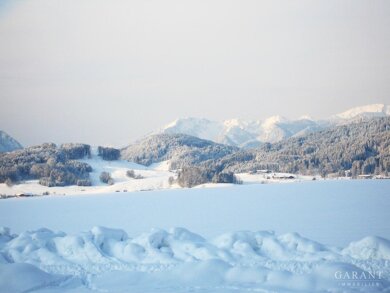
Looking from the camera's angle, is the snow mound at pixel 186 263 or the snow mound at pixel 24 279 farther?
the snow mound at pixel 24 279

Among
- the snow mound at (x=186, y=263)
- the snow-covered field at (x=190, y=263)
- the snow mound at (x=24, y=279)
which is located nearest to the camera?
the snow-covered field at (x=190, y=263)

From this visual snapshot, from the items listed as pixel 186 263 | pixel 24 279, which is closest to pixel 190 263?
pixel 186 263

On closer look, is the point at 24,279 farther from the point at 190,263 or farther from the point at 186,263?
the point at 190,263

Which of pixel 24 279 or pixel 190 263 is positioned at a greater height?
pixel 190 263

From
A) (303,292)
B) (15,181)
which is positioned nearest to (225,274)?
(303,292)

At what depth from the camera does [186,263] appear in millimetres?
16797

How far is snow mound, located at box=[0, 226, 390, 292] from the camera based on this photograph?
48.8 feet

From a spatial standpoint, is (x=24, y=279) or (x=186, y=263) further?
(x=186, y=263)

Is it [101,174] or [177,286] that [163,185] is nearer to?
[101,174]

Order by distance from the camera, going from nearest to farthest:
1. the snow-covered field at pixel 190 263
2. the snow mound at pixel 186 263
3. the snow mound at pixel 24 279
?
the snow-covered field at pixel 190 263 < the snow mound at pixel 186 263 < the snow mound at pixel 24 279

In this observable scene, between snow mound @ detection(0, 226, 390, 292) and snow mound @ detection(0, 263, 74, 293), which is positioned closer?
snow mound @ detection(0, 226, 390, 292)

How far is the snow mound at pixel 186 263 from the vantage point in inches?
585

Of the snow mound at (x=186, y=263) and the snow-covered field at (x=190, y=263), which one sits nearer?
the snow-covered field at (x=190, y=263)

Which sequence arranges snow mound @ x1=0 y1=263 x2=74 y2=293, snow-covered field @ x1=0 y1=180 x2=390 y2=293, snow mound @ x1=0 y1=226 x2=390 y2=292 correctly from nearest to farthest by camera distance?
1. snow-covered field @ x1=0 y1=180 x2=390 y2=293
2. snow mound @ x1=0 y1=226 x2=390 y2=292
3. snow mound @ x1=0 y1=263 x2=74 y2=293
